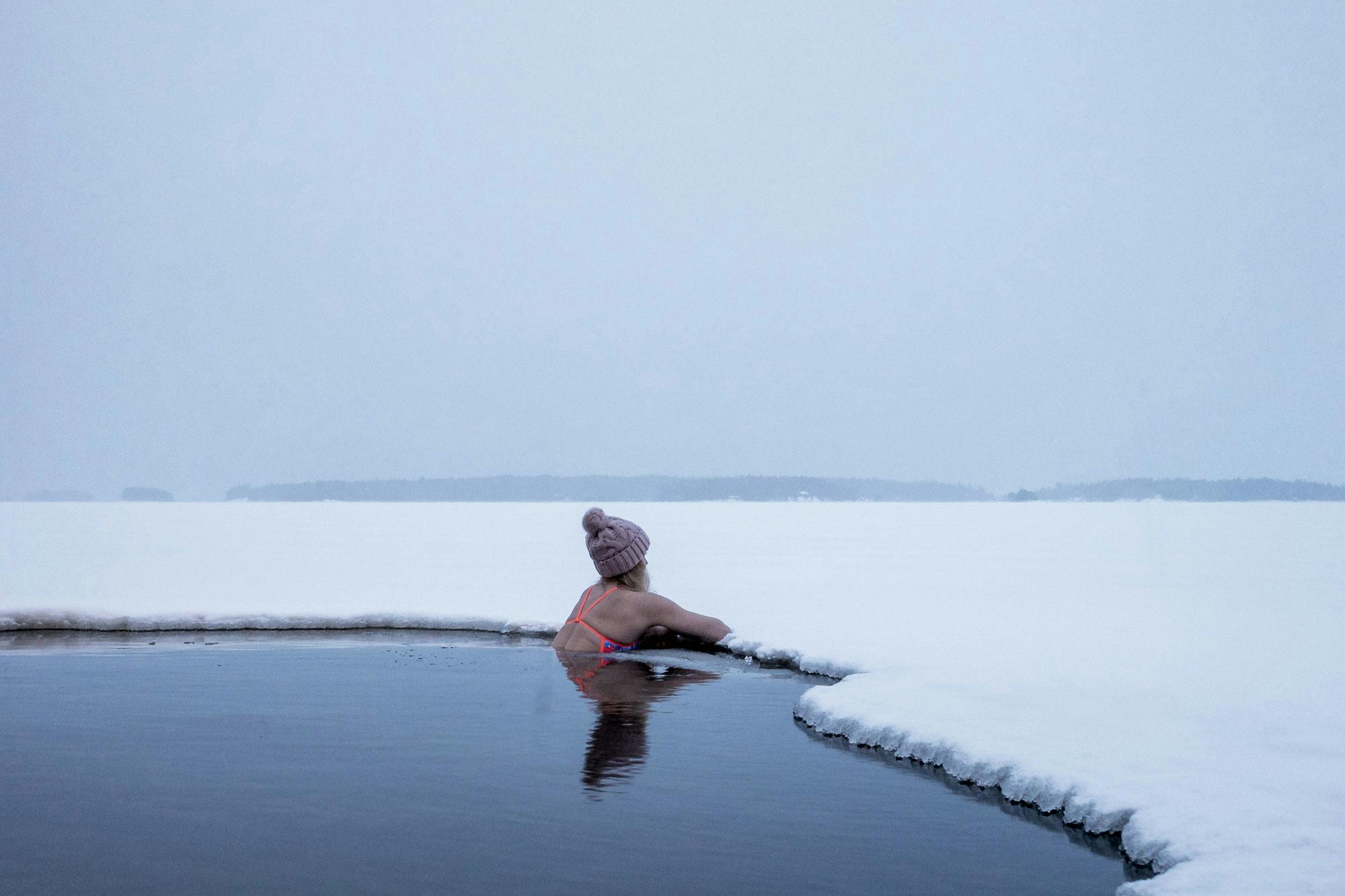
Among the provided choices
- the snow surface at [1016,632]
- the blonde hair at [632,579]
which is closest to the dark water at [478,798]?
the snow surface at [1016,632]

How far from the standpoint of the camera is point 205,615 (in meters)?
14.4

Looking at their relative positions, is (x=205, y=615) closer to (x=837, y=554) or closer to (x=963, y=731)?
(x=963, y=731)

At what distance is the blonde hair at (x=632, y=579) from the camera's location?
38.1ft

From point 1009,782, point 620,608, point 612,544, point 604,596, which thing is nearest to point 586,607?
point 604,596

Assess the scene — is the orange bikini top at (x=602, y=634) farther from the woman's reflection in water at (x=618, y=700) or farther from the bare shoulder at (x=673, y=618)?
the bare shoulder at (x=673, y=618)

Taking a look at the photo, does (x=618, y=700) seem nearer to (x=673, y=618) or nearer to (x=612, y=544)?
(x=612, y=544)

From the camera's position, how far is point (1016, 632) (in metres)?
13.6

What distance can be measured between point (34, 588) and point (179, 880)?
1745 centimetres

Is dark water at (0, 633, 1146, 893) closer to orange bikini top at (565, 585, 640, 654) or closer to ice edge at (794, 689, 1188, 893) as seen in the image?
ice edge at (794, 689, 1188, 893)

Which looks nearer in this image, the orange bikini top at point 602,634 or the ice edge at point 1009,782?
the ice edge at point 1009,782

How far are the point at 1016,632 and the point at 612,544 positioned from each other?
542 cm

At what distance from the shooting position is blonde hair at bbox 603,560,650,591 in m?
11.6

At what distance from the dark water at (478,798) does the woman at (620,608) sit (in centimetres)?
174

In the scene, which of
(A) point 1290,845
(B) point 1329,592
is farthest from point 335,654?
(B) point 1329,592
